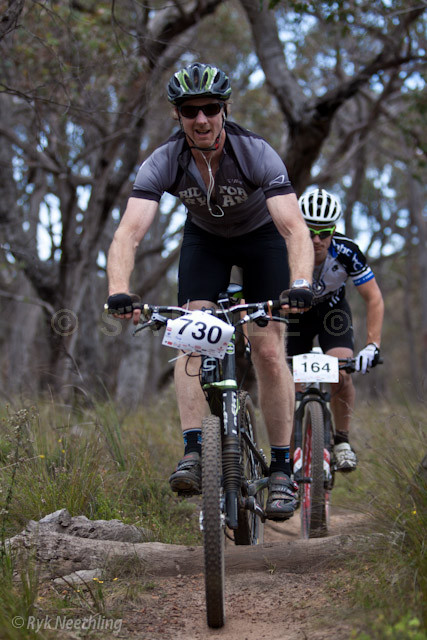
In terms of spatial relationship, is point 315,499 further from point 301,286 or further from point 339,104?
point 339,104

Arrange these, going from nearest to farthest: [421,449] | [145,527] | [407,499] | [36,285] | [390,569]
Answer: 1. [390,569]
2. [407,499]
3. [145,527]
4. [421,449]
5. [36,285]

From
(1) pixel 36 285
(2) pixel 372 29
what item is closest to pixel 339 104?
(2) pixel 372 29

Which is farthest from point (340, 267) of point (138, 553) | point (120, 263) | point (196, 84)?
point (138, 553)

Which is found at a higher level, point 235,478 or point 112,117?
point 112,117

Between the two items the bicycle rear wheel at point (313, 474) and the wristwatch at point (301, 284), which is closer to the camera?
the wristwatch at point (301, 284)

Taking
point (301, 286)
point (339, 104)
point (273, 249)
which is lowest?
point (301, 286)

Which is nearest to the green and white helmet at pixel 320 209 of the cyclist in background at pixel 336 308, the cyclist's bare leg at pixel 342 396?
the cyclist in background at pixel 336 308

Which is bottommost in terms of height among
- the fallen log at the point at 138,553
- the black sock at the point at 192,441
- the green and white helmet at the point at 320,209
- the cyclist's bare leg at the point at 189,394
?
the fallen log at the point at 138,553

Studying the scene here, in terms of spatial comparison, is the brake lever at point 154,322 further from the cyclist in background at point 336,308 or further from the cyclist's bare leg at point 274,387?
the cyclist in background at point 336,308

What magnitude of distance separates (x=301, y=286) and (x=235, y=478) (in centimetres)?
96

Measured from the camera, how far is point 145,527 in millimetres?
4223

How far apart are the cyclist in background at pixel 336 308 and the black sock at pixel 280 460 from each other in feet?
3.60

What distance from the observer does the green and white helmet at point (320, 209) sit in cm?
518

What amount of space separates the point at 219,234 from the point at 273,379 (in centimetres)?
95
